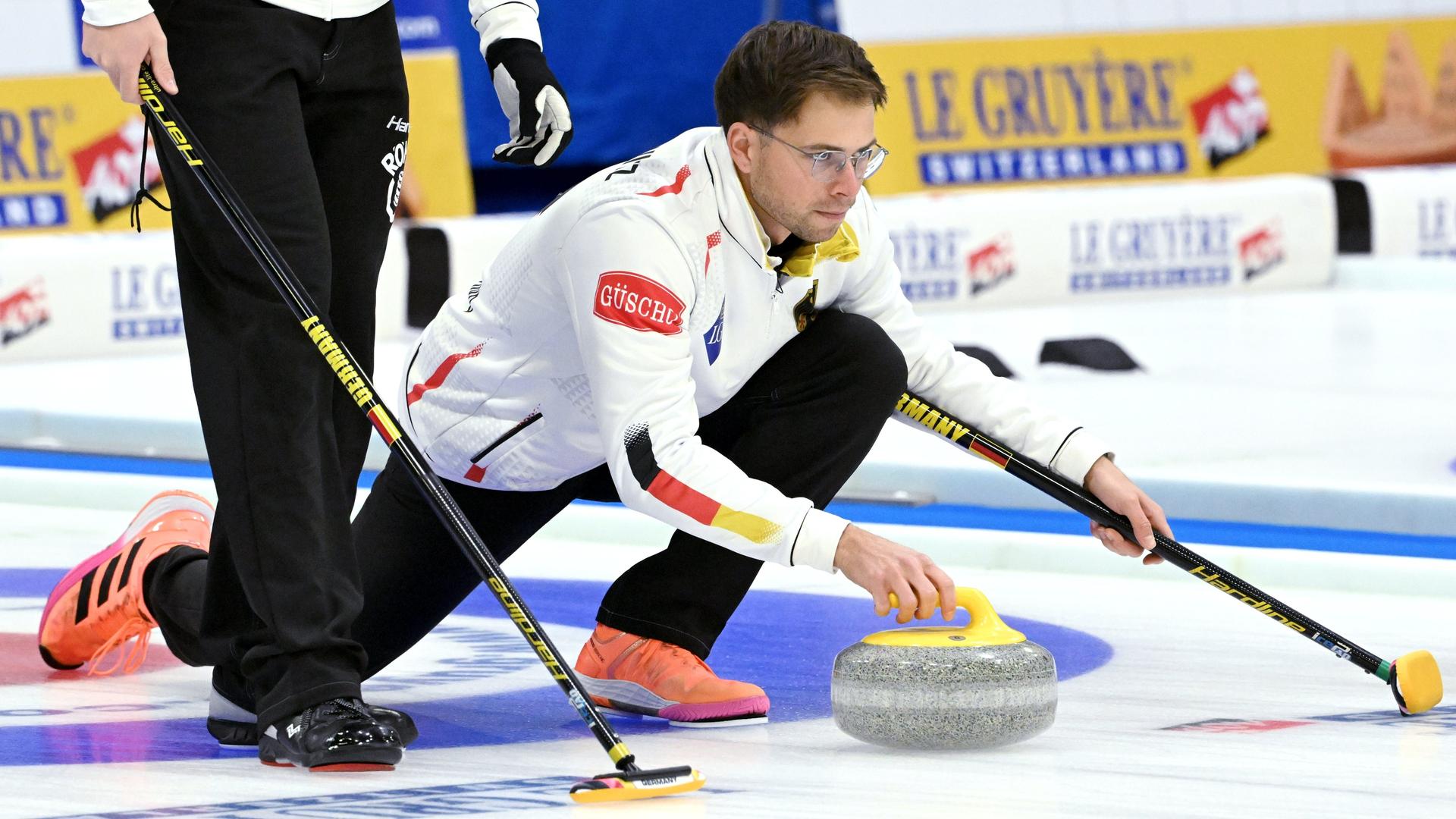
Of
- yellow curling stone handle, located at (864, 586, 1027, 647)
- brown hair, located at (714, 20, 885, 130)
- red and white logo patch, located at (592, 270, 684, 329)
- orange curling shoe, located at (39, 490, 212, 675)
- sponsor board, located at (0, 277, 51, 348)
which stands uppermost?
brown hair, located at (714, 20, 885, 130)

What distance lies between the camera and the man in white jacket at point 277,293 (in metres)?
2.38

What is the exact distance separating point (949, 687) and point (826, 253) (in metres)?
0.59

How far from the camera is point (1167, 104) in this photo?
928 centimetres

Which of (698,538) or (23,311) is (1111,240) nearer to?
(23,311)

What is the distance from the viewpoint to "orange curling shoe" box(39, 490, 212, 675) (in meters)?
2.94

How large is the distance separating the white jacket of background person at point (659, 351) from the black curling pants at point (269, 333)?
0.87 ft

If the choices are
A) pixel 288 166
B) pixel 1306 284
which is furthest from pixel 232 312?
pixel 1306 284

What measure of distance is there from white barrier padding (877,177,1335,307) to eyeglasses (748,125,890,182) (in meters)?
4.74

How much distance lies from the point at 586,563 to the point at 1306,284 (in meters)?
5.14

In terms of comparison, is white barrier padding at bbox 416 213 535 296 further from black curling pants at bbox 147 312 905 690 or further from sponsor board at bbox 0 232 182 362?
black curling pants at bbox 147 312 905 690

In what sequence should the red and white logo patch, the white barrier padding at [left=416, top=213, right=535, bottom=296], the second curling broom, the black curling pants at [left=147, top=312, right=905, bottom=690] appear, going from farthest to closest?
the white barrier padding at [left=416, top=213, right=535, bottom=296]
the black curling pants at [left=147, top=312, right=905, bottom=690]
the red and white logo patch
the second curling broom

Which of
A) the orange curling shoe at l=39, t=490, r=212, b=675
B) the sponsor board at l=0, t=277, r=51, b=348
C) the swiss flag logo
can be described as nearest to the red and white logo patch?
the swiss flag logo

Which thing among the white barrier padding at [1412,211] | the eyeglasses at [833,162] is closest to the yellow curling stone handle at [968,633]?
the eyeglasses at [833,162]

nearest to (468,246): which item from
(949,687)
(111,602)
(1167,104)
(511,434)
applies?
(1167,104)
